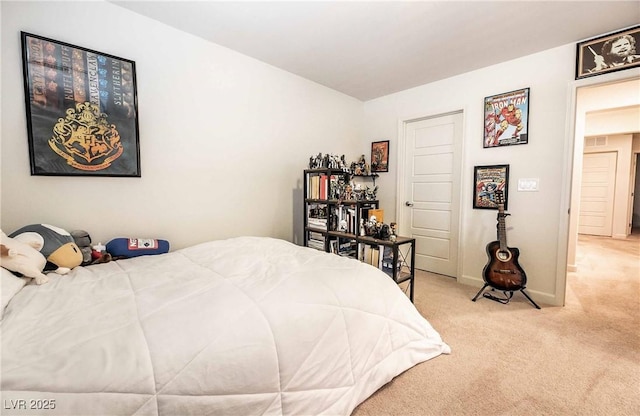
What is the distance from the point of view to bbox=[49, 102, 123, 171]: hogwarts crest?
178cm

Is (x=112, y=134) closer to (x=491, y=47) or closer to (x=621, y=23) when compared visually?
(x=491, y=47)

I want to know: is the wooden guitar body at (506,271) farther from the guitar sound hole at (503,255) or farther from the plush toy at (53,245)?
the plush toy at (53,245)

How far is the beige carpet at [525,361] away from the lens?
4.47 feet

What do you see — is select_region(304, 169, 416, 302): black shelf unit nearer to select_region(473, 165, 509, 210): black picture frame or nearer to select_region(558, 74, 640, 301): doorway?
select_region(473, 165, 509, 210): black picture frame

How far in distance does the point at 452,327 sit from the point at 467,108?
2.39 meters

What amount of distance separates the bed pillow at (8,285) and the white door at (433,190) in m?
3.60

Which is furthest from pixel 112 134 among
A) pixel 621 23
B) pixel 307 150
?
pixel 621 23

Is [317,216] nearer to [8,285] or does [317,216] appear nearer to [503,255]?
[503,255]

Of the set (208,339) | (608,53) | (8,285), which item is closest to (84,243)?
(8,285)

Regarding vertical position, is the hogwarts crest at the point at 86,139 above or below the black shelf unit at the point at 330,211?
above

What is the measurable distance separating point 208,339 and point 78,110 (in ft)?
6.18

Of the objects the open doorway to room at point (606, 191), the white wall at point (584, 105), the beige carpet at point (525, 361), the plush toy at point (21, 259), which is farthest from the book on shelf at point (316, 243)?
the open doorway to room at point (606, 191)

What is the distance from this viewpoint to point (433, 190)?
3527 mm

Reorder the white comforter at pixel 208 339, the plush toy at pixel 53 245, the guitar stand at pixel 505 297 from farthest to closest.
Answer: the guitar stand at pixel 505 297 < the plush toy at pixel 53 245 < the white comforter at pixel 208 339
